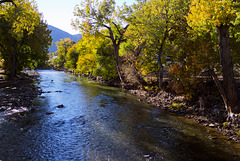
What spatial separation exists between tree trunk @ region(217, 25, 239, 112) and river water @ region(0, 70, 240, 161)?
2.62 metres

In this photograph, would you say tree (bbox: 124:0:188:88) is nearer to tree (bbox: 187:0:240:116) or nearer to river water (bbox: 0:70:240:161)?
tree (bbox: 187:0:240:116)

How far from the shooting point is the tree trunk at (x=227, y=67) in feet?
34.8

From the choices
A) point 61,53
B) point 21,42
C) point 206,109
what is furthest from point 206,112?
point 61,53

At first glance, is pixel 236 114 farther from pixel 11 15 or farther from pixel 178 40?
pixel 11 15

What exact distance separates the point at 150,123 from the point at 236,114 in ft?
17.2

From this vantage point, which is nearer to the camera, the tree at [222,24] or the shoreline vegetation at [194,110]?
the tree at [222,24]

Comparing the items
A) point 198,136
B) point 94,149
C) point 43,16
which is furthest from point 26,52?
point 198,136

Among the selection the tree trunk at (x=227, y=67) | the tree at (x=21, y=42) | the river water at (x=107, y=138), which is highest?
the tree at (x=21, y=42)

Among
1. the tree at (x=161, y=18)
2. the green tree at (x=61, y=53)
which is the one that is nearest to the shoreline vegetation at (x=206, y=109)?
the tree at (x=161, y=18)

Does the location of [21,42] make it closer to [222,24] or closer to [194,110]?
[194,110]

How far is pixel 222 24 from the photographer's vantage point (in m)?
10.2

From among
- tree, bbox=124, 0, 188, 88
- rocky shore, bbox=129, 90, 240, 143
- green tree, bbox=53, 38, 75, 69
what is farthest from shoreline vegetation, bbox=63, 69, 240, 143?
green tree, bbox=53, 38, 75, 69

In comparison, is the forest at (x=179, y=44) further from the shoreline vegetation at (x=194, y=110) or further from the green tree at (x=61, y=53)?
the green tree at (x=61, y=53)

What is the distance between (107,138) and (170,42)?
1451 cm
